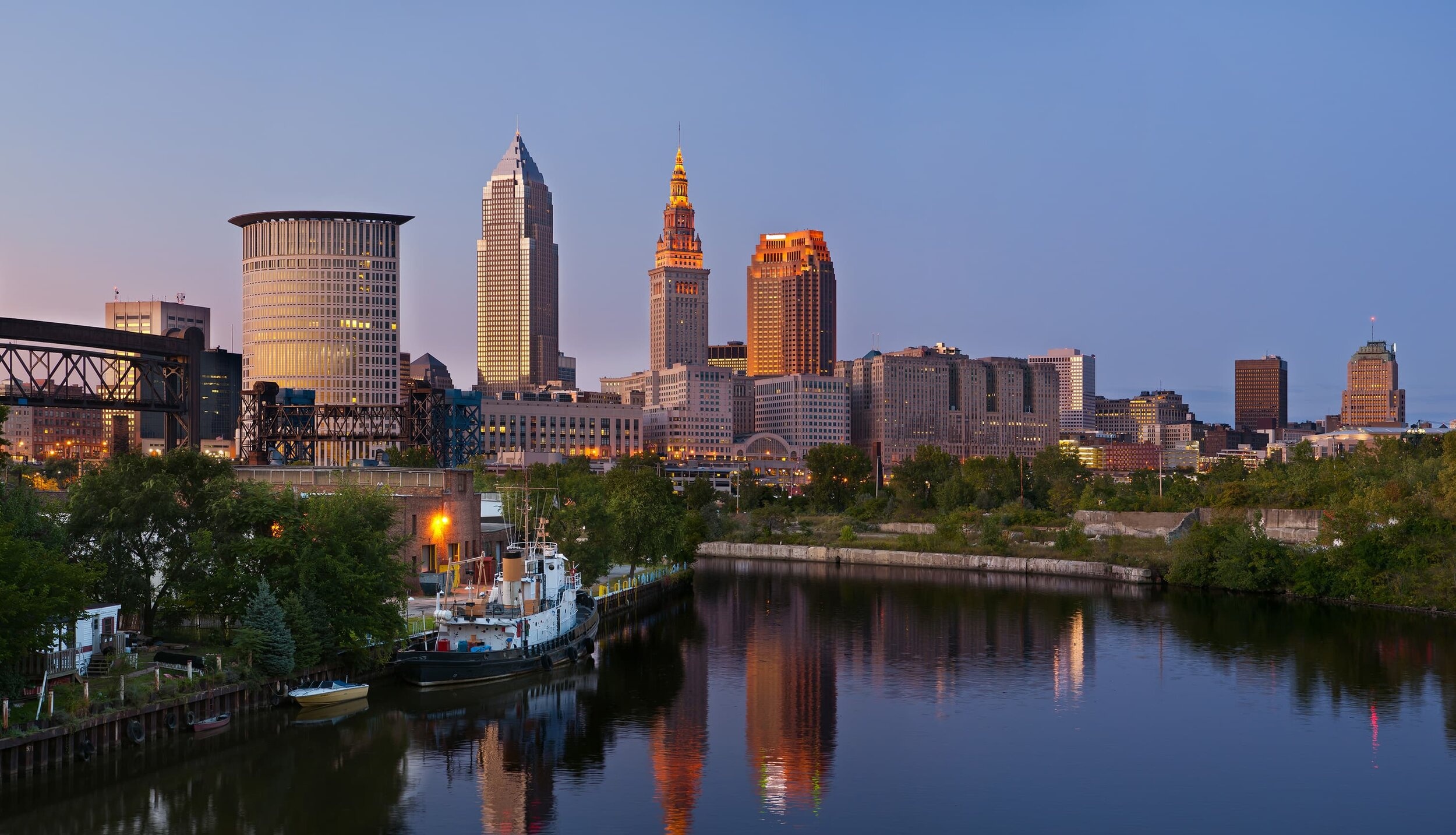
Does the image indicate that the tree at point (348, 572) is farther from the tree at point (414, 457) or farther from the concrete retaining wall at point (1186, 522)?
the tree at point (414, 457)

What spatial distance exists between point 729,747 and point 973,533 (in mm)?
88513

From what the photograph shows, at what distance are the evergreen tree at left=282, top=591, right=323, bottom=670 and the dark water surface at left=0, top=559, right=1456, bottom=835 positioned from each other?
6.80 feet

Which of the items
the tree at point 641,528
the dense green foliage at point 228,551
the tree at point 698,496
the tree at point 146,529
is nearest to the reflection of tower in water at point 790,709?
the tree at point 641,528

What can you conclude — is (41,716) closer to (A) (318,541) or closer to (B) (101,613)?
(B) (101,613)

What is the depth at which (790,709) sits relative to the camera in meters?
57.6

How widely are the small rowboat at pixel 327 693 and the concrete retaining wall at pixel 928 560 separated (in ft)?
234

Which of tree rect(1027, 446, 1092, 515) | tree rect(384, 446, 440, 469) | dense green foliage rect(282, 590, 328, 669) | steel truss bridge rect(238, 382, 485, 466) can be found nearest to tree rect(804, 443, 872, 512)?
tree rect(1027, 446, 1092, 515)

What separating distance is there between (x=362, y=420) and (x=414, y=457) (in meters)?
8.62

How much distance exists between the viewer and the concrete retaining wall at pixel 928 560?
366 feet

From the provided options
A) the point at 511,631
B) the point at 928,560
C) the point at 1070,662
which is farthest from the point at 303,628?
the point at 928,560

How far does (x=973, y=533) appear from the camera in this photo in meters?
135

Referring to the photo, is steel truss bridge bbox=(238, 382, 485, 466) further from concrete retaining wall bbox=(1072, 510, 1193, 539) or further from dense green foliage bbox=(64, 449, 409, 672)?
dense green foliage bbox=(64, 449, 409, 672)

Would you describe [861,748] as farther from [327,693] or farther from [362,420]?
[362,420]

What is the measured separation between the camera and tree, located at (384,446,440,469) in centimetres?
15688
